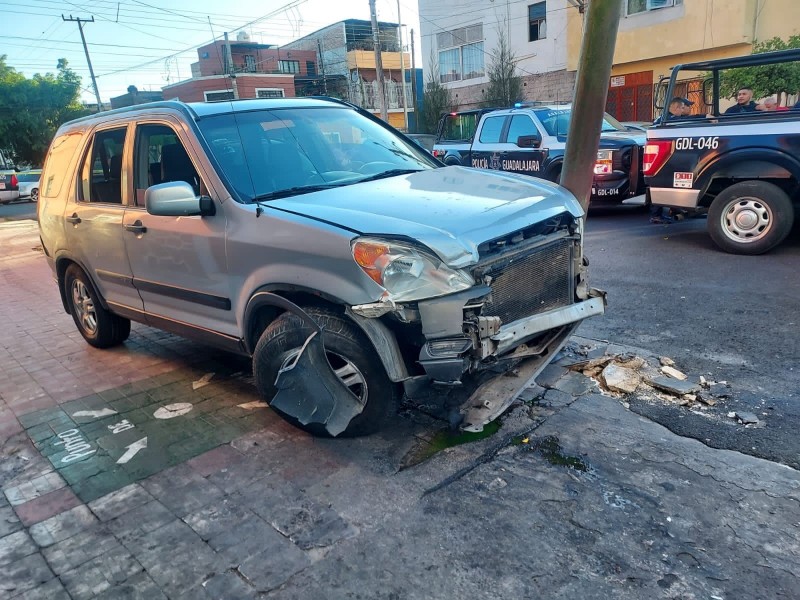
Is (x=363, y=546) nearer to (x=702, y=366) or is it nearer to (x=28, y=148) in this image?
(x=702, y=366)

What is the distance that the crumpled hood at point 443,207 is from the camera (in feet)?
10.0

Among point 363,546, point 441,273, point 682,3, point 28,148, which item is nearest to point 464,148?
point 441,273

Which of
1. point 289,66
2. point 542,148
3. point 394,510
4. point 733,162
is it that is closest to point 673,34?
point 542,148

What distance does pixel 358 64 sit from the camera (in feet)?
145

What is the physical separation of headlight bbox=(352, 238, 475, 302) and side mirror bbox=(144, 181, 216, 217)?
1.36m

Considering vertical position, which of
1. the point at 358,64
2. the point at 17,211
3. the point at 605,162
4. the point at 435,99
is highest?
the point at 358,64

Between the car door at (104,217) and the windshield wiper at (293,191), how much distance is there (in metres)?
1.53

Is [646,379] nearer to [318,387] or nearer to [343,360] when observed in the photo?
[343,360]

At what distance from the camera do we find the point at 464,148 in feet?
41.1

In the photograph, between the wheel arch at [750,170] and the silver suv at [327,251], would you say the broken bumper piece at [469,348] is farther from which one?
the wheel arch at [750,170]

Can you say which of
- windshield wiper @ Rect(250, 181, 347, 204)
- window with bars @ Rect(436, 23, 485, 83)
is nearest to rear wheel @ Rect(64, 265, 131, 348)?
windshield wiper @ Rect(250, 181, 347, 204)

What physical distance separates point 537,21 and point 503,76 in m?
2.52

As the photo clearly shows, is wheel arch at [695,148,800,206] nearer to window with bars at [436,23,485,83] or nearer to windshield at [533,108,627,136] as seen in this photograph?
windshield at [533,108,627,136]

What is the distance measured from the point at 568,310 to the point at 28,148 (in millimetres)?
39475
